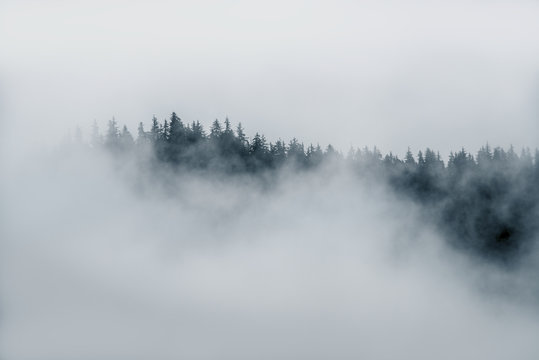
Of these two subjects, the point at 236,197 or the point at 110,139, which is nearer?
the point at 110,139

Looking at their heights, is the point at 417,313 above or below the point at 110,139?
below

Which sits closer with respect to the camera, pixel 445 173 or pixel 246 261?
pixel 445 173

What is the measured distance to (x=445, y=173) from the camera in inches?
4058

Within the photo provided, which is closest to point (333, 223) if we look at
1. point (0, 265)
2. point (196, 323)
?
point (196, 323)

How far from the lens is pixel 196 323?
92.8 m

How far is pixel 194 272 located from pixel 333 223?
21.1 metres

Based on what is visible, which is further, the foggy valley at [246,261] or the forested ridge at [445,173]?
the forested ridge at [445,173]

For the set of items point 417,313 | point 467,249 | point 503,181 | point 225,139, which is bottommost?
point 417,313

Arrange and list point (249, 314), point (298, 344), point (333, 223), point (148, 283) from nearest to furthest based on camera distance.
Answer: point (298, 344) < point (249, 314) < point (148, 283) < point (333, 223)

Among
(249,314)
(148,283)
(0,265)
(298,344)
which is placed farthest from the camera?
(148,283)

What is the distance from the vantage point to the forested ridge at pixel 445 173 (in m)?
99.9

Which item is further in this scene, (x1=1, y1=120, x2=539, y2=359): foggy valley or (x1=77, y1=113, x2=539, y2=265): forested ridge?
(x1=77, y1=113, x2=539, y2=265): forested ridge

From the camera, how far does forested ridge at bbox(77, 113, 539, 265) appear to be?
99.9 m

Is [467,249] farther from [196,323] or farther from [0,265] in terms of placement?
[0,265]
